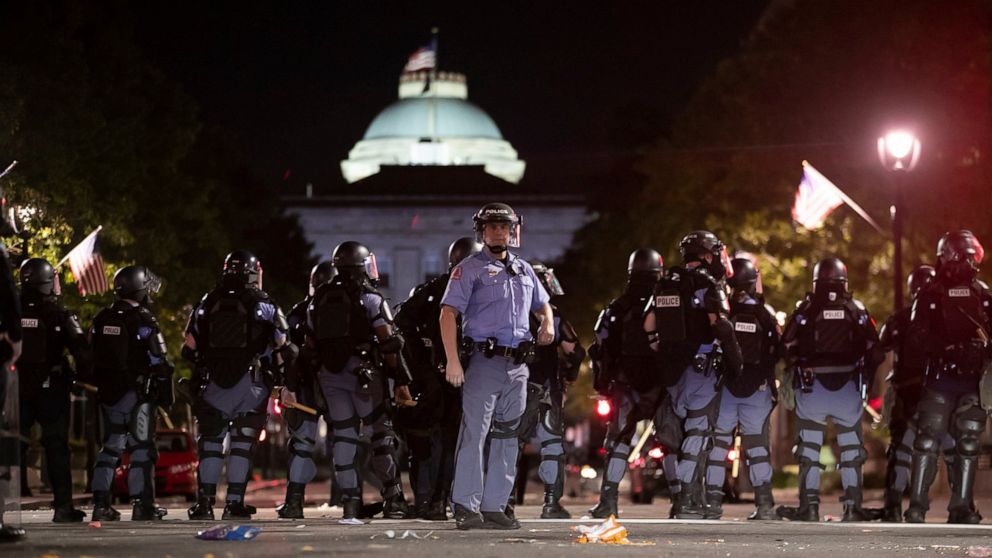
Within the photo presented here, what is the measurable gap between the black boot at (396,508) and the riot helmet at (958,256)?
439cm

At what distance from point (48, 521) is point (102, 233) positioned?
2058 cm

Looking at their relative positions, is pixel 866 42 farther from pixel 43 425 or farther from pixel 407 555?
pixel 407 555

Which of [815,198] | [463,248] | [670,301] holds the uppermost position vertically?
[815,198]

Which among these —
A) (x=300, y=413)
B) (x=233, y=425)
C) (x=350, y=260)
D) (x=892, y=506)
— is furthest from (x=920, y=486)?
(x=233, y=425)

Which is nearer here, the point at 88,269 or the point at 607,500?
the point at 607,500

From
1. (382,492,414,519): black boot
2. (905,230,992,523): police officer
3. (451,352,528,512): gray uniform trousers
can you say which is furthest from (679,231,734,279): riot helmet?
(451,352,528,512): gray uniform trousers

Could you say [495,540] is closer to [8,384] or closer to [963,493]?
[8,384]

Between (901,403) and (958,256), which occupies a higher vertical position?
(958,256)

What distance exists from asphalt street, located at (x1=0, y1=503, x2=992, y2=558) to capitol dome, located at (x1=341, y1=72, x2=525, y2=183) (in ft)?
486

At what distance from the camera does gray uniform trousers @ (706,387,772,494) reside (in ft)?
55.8

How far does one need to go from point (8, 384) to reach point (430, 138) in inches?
6059

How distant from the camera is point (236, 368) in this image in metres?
16.0

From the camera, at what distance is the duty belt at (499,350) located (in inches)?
514

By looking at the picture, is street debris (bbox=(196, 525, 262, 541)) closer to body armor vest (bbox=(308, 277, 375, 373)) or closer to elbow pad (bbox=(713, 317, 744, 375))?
body armor vest (bbox=(308, 277, 375, 373))
